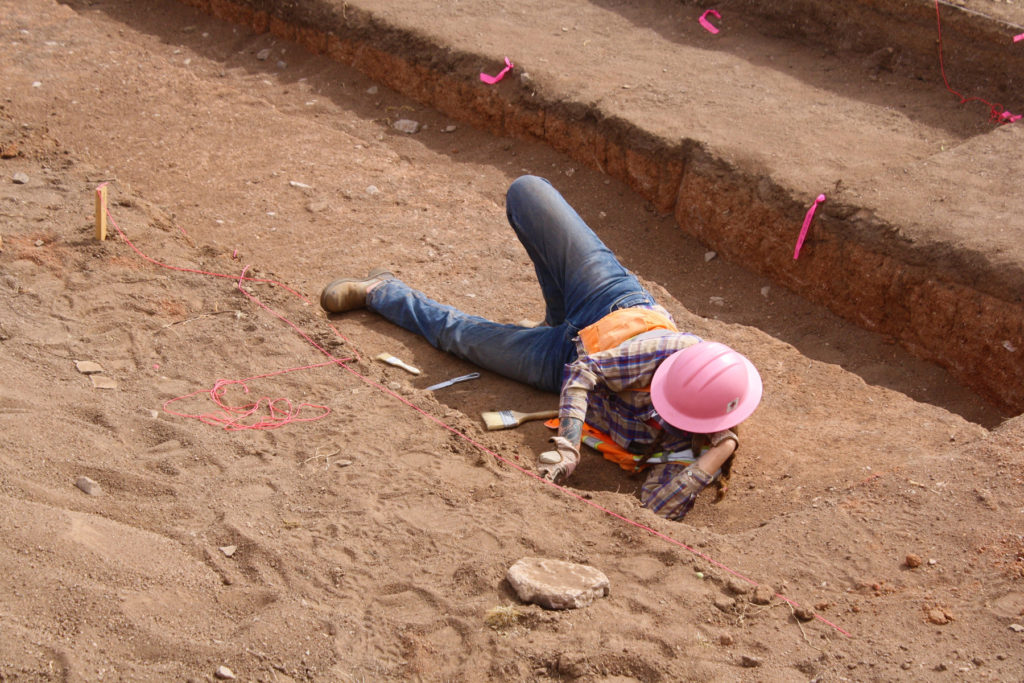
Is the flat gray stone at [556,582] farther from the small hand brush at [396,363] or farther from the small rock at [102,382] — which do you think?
the small rock at [102,382]

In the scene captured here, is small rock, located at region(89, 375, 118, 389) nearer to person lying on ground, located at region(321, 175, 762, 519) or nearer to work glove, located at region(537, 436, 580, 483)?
person lying on ground, located at region(321, 175, 762, 519)

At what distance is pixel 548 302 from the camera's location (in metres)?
4.50

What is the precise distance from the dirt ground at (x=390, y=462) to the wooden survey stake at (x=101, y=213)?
0.39 feet

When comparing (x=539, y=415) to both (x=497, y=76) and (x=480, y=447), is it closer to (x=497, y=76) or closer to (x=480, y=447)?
(x=480, y=447)

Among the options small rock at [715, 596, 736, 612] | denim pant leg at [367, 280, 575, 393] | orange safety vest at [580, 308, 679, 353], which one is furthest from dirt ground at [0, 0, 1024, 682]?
orange safety vest at [580, 308, 679, 353]

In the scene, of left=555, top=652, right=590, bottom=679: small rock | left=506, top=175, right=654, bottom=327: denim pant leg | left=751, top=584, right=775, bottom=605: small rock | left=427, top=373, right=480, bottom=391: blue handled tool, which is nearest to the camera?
left=555, top=652, right=590, bottom=679: small rock

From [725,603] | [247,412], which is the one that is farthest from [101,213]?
[725,603]

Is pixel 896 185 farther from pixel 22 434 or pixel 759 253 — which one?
pixel 22 434

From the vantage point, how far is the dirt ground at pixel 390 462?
8.86 ft

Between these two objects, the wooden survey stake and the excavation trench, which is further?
the excavation trench

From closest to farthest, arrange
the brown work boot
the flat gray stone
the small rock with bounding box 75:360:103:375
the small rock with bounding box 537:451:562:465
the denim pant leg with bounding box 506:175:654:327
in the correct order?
the flat gray stone → the small rock with bounding box 537:451:562:465 → the small rock with bounding box 75:360:103:375 → the denim pant leg with bounding box 506:175:654:327 → the brown work boot

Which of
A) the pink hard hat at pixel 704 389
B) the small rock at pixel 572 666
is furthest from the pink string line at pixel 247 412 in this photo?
the small rock at pixel 572 666

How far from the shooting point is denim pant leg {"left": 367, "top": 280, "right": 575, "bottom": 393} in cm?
432

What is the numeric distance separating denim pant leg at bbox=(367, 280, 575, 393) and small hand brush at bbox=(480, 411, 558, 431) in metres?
0.18
